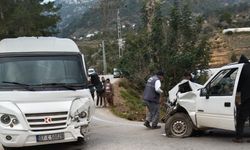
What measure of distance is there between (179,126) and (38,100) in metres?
3.80

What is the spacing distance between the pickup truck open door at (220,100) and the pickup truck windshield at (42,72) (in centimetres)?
283

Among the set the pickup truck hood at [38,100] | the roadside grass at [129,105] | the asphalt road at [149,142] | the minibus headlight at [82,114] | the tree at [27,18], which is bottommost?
the roadside grass at [129,105]

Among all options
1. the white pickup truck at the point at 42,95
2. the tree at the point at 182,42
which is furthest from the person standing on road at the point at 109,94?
the white pickup truck at the point at 42,95

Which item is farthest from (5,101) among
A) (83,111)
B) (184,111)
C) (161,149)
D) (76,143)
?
(184,111)

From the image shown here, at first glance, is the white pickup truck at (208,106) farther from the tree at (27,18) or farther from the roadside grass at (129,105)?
the tree at (27,18)

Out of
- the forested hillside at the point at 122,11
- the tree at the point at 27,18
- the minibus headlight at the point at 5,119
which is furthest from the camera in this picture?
the tree at the point at 27,18

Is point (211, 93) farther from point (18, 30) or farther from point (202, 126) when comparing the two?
point (18, 30)

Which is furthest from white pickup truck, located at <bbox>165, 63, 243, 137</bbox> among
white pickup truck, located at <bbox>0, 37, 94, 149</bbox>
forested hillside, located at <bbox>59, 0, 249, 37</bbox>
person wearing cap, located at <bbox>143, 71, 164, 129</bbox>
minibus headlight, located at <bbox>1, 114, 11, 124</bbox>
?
forested hillside, located at <bbox>59, 0, 249, 37</bbox>

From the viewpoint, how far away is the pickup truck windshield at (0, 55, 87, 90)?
439 inches

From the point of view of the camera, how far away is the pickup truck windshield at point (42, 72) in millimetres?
11148

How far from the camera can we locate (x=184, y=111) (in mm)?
12719

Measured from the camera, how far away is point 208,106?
38.4 feet

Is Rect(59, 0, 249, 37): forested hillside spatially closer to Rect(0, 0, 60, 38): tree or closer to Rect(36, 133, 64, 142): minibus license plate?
Rect(0, 0, 60, 38): tree

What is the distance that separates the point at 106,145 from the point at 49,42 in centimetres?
287
